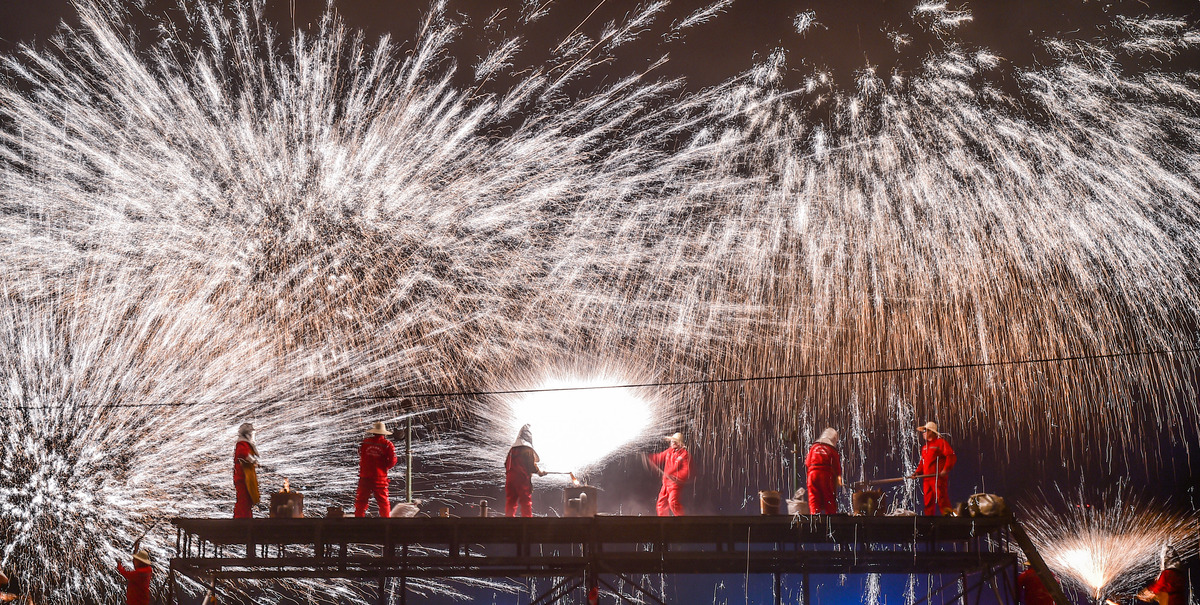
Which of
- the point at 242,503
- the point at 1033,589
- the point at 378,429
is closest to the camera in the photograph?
the point at 1033,589

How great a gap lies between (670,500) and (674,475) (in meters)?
0.41

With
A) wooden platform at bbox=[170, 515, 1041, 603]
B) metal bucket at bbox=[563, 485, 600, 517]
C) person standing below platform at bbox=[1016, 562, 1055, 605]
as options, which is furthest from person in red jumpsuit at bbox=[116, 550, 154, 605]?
person standing below platform at bbox=[1016, 562, 1055, 605]

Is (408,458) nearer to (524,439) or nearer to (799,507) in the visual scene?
(524,439)

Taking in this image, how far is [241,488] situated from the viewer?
11.9m

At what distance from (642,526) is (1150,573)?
73.7 ft

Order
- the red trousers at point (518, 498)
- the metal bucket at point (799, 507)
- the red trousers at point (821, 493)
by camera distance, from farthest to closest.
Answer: the red trousers at point (518, 498)
the metal bucket at point (799, 507)
the red trousers at point (821, 493)

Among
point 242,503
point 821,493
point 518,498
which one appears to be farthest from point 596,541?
point 242,503

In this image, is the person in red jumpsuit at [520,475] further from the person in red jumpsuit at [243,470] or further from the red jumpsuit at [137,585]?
the red jumpsuit at [137,585]

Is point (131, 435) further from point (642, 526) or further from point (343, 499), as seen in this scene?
point (642, 526)

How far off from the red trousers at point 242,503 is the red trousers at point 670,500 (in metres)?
5.49

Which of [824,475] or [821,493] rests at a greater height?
[824,475]

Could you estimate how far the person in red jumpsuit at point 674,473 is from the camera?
13.6m

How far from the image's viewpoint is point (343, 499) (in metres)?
20.4

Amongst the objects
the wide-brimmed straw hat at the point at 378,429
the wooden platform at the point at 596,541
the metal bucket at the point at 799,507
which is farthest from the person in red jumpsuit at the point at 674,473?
the wide-brimmed straw hat at the point at 378,429
